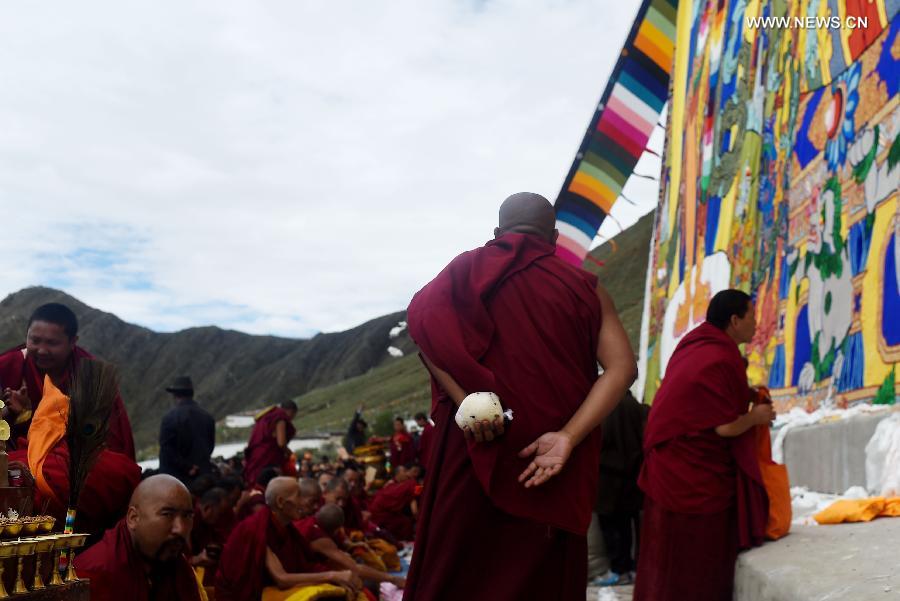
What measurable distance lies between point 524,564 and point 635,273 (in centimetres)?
5430

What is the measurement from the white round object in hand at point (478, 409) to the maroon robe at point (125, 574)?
903 mm

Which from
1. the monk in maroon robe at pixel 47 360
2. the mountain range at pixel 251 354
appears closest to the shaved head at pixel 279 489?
the monk in maroon robe at pixel 47 360

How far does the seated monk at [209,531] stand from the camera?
486 cm

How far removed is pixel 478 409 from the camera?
2.15 m

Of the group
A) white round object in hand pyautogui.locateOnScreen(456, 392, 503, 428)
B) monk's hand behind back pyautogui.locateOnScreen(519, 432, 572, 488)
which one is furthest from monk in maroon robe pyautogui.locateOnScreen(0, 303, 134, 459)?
monk's hand behind back pyautogui.locateOnScreen(519, 432, 572, 488)

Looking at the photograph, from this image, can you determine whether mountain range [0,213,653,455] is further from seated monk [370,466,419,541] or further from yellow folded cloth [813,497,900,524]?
yellow folded cloth [813,497,900,524]

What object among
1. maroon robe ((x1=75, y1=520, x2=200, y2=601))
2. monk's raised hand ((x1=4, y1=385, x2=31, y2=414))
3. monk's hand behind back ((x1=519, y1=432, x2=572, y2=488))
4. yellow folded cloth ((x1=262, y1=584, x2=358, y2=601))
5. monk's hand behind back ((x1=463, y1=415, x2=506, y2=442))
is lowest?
yellow folded cloth ((x1=262, y1=584, x2=358, y2=601))

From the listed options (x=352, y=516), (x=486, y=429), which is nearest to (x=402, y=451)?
(x=352, y=516)

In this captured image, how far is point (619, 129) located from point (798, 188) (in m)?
4.21

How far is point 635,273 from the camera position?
5538cm

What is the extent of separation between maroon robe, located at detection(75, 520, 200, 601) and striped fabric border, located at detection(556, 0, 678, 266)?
25.5 ft

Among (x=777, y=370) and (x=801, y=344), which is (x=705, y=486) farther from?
(x=777, y=370)

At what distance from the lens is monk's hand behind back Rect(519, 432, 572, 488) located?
2178 mm

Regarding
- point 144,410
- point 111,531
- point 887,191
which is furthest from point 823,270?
point 144,410
